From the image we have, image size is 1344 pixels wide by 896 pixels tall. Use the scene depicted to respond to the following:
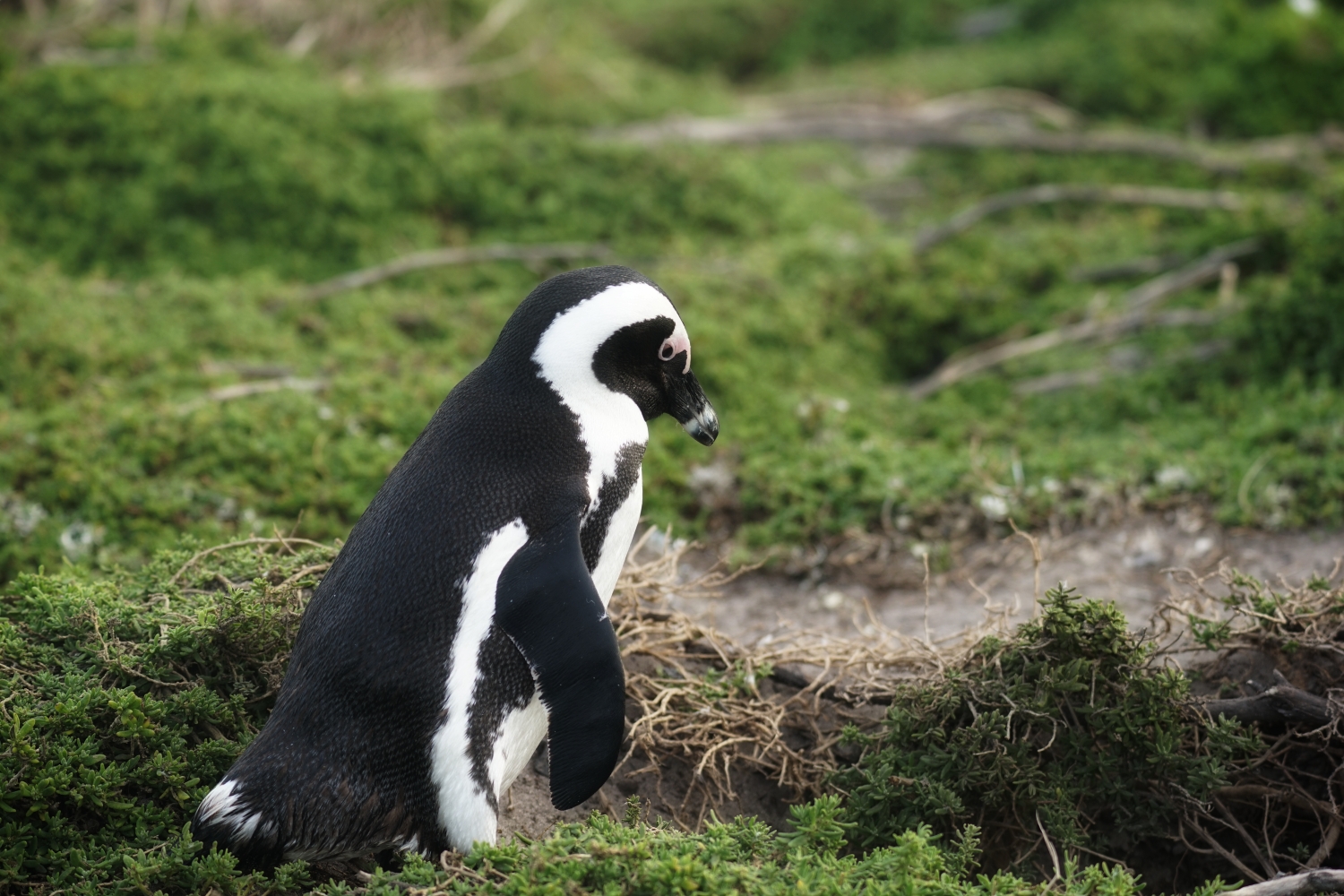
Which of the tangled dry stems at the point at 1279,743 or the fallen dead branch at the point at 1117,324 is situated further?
the fallen dead branch at the point at 1117,324

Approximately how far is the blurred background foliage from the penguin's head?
1.46 meters

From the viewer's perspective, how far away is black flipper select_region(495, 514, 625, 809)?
2.42m

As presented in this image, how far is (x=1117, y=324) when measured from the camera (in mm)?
6324

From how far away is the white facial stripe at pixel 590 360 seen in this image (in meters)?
2.76

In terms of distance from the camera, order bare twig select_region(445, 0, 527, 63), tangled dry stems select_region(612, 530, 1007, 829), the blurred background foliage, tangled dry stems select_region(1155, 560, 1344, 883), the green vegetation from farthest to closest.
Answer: bare twig select_region(445, 0, 527, 63)
the green vegetation
the blurred background foliage
tangled dry stems select_region(612, 530, 1007, 829)
tangled dry stems select_region(1155, 560, 1344, 883)

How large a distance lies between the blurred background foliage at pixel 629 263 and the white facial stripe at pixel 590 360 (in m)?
1.48

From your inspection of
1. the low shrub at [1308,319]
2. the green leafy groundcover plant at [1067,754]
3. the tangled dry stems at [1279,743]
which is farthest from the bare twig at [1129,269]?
the green leafy groundcover plant at [1067,754]

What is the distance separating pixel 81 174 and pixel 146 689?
5.28 metres

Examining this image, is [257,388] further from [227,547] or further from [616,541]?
[616,541]

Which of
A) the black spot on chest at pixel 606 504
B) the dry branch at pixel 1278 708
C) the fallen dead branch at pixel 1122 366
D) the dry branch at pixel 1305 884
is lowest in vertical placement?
the fallen dead branch at pixel 1122 366

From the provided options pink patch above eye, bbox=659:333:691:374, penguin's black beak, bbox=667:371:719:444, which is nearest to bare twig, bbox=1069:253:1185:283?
penguin's black beak, bbox=667:371:719:444

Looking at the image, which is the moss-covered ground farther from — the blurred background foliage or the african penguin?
the african penguin

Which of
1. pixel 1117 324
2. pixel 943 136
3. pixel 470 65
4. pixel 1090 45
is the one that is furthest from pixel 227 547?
pixel 1090 45

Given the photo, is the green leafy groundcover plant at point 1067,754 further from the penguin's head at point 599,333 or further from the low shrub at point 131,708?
the low shrub at point 131,708
